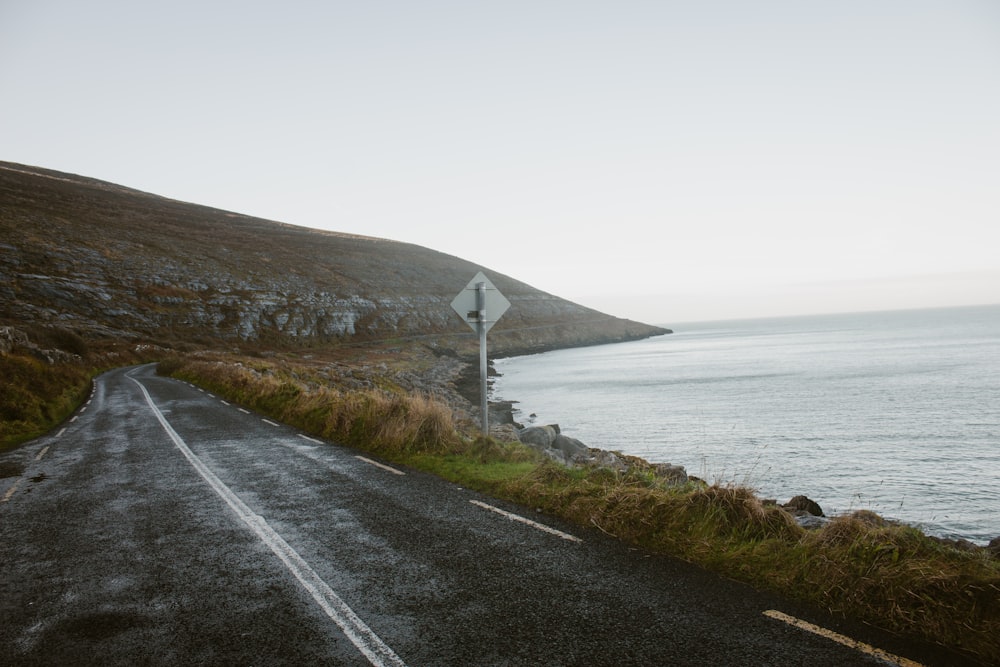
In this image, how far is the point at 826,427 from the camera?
2839cm

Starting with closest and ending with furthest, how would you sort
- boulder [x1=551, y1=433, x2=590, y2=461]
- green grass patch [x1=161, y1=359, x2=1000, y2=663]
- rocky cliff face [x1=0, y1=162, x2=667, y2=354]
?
1. green grass patch [x1=161, y1=359, x2=1000, y2=663]
2. boulder [x1=551, y1=433, x2=590, y2=461]
3. rocky cliff face [x1=0, y1=162, x2=667, y2=354]

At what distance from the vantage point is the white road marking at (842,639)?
13.9 ft

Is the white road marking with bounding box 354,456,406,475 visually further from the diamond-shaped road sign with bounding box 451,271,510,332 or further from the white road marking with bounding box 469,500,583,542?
the diamond-shaped road sign with bounding box 451,271,510,332

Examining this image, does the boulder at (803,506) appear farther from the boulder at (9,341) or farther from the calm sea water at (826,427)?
the boulder at (9,341)

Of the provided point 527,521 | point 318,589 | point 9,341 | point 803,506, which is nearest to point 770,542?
point 527,521

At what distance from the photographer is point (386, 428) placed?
44.7 feet

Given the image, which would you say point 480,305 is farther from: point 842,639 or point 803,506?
point 842,639

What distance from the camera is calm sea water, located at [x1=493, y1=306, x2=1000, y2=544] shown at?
56.1 ft

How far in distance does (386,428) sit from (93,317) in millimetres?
66431

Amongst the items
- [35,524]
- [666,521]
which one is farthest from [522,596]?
[35,524]

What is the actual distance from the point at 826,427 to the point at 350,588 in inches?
1160

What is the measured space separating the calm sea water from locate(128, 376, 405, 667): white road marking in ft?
17.0

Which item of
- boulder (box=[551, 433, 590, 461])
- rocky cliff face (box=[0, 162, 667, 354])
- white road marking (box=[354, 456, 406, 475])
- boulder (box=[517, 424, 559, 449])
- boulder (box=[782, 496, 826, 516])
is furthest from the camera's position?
rocky cliff face (box=[0, 162, 667, 354])

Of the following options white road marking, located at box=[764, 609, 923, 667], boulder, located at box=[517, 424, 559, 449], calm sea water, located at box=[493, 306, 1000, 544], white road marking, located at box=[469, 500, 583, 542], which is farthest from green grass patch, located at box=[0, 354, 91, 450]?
calm sea water, located at box=[493, 306, 1000, 544]
